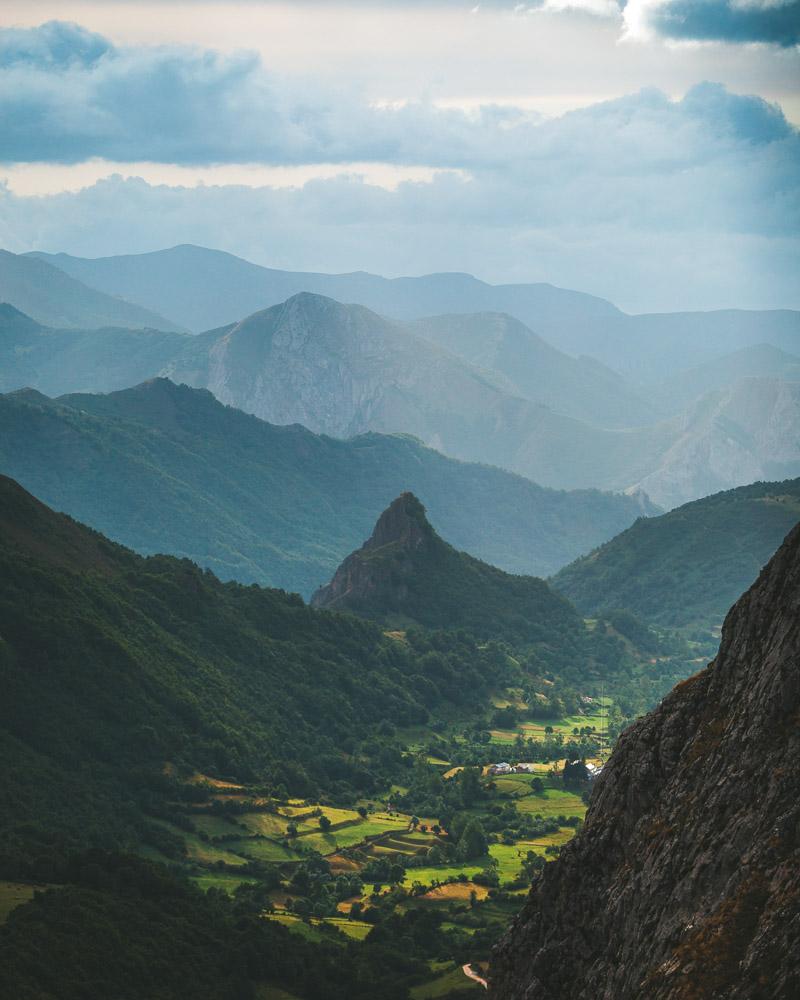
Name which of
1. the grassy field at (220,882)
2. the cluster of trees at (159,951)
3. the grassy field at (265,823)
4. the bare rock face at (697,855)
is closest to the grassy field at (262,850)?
the grassy field at (265,823)

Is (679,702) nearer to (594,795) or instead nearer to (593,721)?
(594,795)

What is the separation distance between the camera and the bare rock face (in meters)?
36.3

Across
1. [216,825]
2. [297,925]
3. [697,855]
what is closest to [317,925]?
[297,925]

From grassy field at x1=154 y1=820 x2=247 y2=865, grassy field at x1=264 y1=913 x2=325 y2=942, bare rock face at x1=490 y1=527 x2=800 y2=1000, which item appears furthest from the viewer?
grassy field at x1=154 y1=820 x2=247 y2=865

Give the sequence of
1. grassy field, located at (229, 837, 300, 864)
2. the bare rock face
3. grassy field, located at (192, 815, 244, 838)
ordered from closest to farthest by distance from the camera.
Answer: the bare rock face < grassy field, located at (229, 837, 300, 864) < grassy field, located at (192, 815, 244, 838)

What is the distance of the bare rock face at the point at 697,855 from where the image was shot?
119 feet

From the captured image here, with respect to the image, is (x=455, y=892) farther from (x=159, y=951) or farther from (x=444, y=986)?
(x=159, y=951)

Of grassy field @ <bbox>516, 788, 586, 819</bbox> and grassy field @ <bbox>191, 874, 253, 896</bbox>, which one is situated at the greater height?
grassy field @ <bbox>516, 788, 586, 819</bbox>

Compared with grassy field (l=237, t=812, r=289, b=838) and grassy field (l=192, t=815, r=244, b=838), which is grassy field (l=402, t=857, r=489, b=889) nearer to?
grassy field (l=237, t=812, r=289, b=838)

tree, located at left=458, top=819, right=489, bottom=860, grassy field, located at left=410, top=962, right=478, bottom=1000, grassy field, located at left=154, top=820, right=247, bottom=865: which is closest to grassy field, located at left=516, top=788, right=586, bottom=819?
tree, located at left=458, top=819, right=489, bottom=860

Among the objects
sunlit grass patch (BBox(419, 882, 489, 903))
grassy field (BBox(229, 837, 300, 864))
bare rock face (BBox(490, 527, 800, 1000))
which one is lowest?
grassy field (BBox(229, 837, 300, 864))

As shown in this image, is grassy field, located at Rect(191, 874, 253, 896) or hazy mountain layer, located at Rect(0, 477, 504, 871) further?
hazy mountain layer, located at Rect(0, 477, 504, 871)

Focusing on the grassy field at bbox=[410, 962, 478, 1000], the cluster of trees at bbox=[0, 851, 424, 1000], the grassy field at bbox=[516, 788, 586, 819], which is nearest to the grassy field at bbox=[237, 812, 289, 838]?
the grassy field at bbox=[516, 788, 586, 819]

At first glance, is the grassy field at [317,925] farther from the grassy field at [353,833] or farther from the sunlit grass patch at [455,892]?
the grassy field at [353,833]
